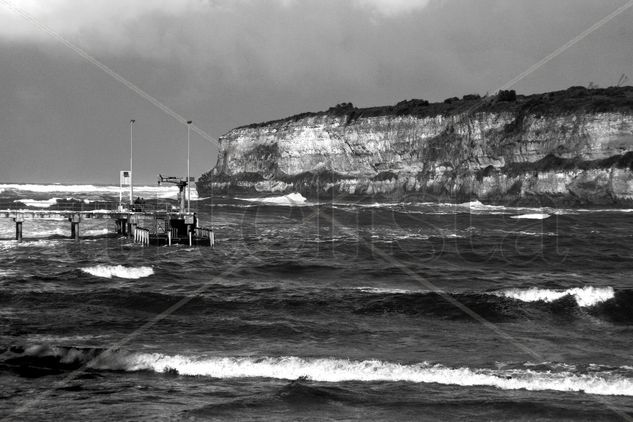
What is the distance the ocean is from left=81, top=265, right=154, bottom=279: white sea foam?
10 cm

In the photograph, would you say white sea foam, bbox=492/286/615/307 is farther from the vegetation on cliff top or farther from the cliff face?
the vegetation on cliff top

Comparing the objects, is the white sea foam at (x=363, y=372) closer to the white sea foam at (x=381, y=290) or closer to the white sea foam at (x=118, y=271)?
the white sea foam at (x=381, y=290)

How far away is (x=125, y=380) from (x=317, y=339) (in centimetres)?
619

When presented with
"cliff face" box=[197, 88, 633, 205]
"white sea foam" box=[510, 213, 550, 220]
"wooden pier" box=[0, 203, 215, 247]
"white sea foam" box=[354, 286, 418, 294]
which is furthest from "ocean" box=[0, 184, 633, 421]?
"cliff face" box=[197, 88, 633, 205]

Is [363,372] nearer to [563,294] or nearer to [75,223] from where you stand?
[563,294]

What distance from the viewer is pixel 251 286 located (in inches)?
1183

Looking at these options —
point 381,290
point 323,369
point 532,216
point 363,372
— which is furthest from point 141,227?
point 532,216

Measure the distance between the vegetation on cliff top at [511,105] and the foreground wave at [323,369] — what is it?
92310 millimetres

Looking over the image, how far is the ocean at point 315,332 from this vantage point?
569 inches

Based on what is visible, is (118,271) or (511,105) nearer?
(118,271)

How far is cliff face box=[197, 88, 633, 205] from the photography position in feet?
325

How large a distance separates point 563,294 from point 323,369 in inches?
556

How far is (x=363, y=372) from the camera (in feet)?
54.5

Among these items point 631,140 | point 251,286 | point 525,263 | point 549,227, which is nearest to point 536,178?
point 631,140
